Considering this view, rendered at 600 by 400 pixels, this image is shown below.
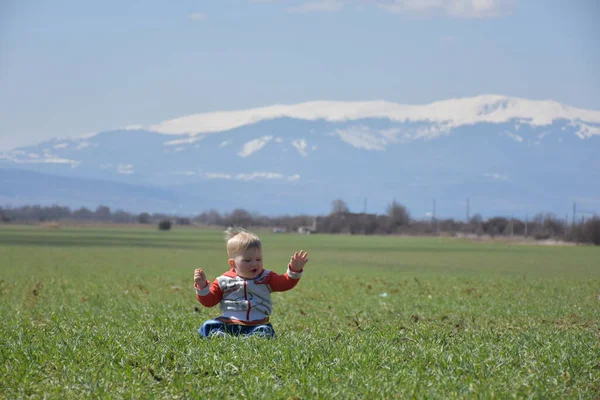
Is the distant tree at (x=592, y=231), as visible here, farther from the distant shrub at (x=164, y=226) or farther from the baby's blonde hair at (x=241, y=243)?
the distant shrub at (x=164, y=226)

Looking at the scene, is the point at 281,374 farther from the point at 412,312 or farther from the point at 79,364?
the point at 412,312

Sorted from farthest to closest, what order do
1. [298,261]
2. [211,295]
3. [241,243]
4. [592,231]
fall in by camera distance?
[592,231]
[211,295]
[241,243]
[298,261]

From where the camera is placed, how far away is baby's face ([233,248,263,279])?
9.95 metres

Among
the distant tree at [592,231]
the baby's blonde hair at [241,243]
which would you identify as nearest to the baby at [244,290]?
the baby's blonde hair at [241,243]

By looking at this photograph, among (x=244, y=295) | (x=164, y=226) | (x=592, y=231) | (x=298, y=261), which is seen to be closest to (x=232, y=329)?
(x=244, y=295)

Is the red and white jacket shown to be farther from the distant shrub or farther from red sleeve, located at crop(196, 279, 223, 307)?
the distant shrub

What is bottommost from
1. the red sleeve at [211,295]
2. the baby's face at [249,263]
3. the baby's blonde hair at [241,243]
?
the red sleeve at [211,295]

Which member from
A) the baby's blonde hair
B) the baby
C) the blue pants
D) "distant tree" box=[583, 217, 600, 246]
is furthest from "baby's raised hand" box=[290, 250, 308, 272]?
"distant tree" box=[583, 217, 600, 246]

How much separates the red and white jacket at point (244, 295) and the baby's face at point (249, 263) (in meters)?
0.07

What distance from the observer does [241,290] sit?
33.0 ft

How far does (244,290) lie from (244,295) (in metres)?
0.06

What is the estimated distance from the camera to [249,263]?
32.8ft

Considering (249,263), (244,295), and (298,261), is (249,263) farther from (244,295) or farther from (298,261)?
(298,261)

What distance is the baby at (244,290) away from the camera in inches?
392
